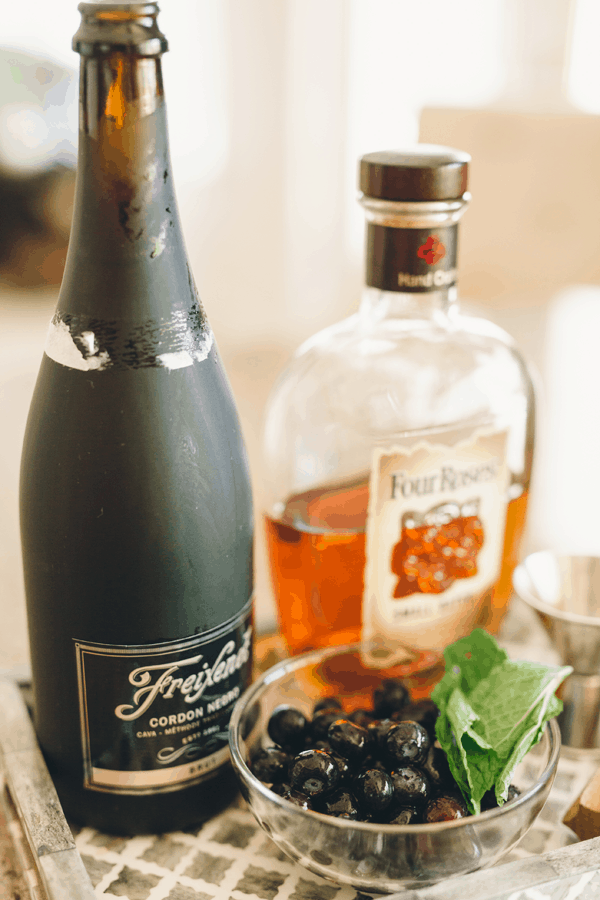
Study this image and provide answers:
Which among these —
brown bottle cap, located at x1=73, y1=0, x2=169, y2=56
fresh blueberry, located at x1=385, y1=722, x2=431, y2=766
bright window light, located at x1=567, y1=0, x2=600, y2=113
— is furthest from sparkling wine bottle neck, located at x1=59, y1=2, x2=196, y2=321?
bright window light, located at x1=567, y1=0, x2=600, y2=113

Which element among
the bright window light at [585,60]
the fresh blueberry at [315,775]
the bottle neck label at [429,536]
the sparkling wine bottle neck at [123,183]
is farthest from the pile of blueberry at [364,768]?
the bright window light at [585,60]

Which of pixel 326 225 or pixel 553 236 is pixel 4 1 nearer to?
pixel 326 225

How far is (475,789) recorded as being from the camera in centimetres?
43

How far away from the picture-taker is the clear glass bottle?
1.89 ft

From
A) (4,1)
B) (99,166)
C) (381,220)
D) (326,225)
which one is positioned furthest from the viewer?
(326,225)

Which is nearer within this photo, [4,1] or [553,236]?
[553,236]

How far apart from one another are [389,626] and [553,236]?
29.5 inches

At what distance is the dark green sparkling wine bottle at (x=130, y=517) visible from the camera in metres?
0.43

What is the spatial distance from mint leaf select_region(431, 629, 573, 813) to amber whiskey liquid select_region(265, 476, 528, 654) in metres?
0.10

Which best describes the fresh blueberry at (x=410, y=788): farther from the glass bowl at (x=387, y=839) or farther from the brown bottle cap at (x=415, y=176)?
the brown bottle cap at (x=415, y=176)

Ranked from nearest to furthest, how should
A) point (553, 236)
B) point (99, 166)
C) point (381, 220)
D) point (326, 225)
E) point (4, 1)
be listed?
1. point (99, 166)
2. point (381, 220)
3. point (553, 236)
4. point (4, 1)
5. point (326, 225)

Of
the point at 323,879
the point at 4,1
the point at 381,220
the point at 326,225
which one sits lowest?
the point at 323,879

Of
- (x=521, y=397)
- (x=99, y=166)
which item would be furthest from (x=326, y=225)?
(x=99, y=166)

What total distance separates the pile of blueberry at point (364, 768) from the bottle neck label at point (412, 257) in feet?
0.79
